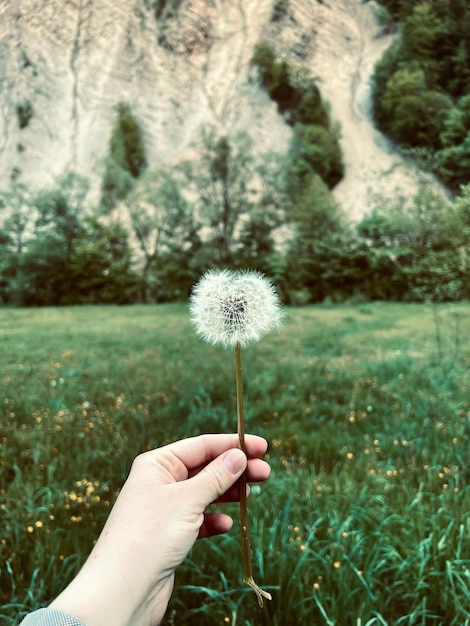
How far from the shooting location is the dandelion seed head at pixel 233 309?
2.32 ft

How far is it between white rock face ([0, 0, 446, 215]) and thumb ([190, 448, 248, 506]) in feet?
4.34

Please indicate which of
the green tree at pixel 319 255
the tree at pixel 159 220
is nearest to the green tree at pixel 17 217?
the tree at pixel 159 220

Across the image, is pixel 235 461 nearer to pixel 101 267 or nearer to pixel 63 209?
pixel 101 267

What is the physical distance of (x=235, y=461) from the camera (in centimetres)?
70

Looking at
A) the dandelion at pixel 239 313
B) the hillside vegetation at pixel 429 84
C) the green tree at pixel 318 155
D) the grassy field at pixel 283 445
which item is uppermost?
the hillside vegetation at pixel 429 84

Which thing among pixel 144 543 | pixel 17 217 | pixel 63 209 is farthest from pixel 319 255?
pixel 144 543

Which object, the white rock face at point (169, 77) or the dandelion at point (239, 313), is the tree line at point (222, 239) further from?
the dandelion at point (239, 313)

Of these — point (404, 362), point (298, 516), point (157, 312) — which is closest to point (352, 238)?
point (404, 362)

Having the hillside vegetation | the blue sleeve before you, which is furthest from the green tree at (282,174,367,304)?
the blue sleeve

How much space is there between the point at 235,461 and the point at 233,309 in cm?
21

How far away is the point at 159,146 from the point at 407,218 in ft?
3.02

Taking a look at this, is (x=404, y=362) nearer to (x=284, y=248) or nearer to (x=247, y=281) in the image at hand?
(x=284, y=248)

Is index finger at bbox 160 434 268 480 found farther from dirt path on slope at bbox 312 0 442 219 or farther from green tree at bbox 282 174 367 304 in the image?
dirt path on slope at bbox 312 0 442 219

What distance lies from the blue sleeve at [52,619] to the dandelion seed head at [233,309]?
38cm
